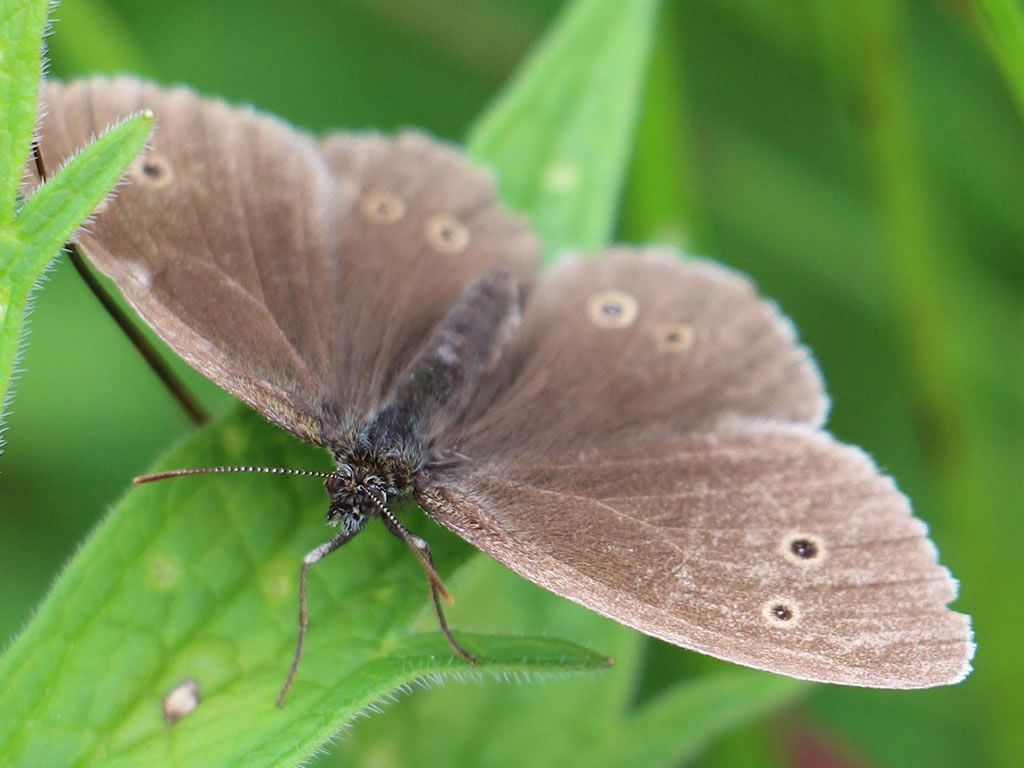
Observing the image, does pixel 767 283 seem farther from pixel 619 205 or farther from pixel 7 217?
pixel 7 217

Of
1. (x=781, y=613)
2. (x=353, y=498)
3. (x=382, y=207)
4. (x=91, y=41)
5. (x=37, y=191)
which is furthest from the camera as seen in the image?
(x=91, y=41)

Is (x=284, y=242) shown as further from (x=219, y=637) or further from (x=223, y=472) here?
(x=219, y=637)

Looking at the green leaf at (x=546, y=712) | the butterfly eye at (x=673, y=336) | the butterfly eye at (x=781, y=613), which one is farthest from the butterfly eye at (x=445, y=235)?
the butterfly eye at (x=781, y=613)

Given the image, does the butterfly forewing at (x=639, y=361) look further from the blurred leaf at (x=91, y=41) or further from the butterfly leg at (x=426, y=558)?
the blurred leaf at (x=91, y=41)

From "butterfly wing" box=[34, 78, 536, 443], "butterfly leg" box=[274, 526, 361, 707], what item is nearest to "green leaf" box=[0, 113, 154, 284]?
"butterfly wing" box=[34, 78, 536, 443]

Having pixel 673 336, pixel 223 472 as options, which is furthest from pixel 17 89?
pixel 673 336

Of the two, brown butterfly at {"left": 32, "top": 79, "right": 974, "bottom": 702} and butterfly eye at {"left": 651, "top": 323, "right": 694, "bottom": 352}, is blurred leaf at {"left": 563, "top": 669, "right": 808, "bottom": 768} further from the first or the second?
butterfly eye at {"left": 651, "top": 323, "right": 694, "bottom": 352}

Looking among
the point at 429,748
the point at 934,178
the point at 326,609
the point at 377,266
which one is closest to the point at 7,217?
the point at 326,609

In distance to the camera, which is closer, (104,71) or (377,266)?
(377,266)
